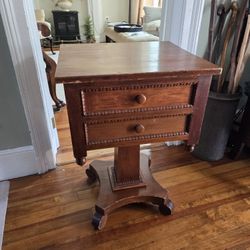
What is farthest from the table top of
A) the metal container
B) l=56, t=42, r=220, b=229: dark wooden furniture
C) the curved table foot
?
the curved table foot

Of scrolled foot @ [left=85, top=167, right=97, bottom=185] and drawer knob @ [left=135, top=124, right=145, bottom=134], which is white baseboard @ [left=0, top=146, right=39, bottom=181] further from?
drawer knob @ [left=135, top=124, right=145, bottom=134]

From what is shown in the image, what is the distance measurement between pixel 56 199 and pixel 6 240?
292 mm

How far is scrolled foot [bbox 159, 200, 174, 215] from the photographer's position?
1154mm

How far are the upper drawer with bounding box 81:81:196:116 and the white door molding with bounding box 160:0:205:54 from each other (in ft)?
2.12

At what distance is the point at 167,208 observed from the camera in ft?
3.79

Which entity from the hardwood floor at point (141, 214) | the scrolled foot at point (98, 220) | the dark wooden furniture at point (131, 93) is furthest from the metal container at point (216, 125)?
the scrolled foot at point (98, 220)

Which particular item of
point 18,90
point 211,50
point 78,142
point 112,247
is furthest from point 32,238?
point 211,50

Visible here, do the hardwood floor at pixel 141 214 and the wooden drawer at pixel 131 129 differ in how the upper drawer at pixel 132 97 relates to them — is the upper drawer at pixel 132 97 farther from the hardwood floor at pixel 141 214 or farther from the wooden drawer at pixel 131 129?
the hardwood floor at pixel 141 214

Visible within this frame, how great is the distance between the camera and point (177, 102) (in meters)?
0.86

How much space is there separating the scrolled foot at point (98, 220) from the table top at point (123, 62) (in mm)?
689

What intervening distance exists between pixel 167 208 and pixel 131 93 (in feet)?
2.21

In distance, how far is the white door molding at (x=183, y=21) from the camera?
1.27 m

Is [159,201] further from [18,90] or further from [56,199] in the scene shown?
[18,90]

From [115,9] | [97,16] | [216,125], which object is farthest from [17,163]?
[115,9]
